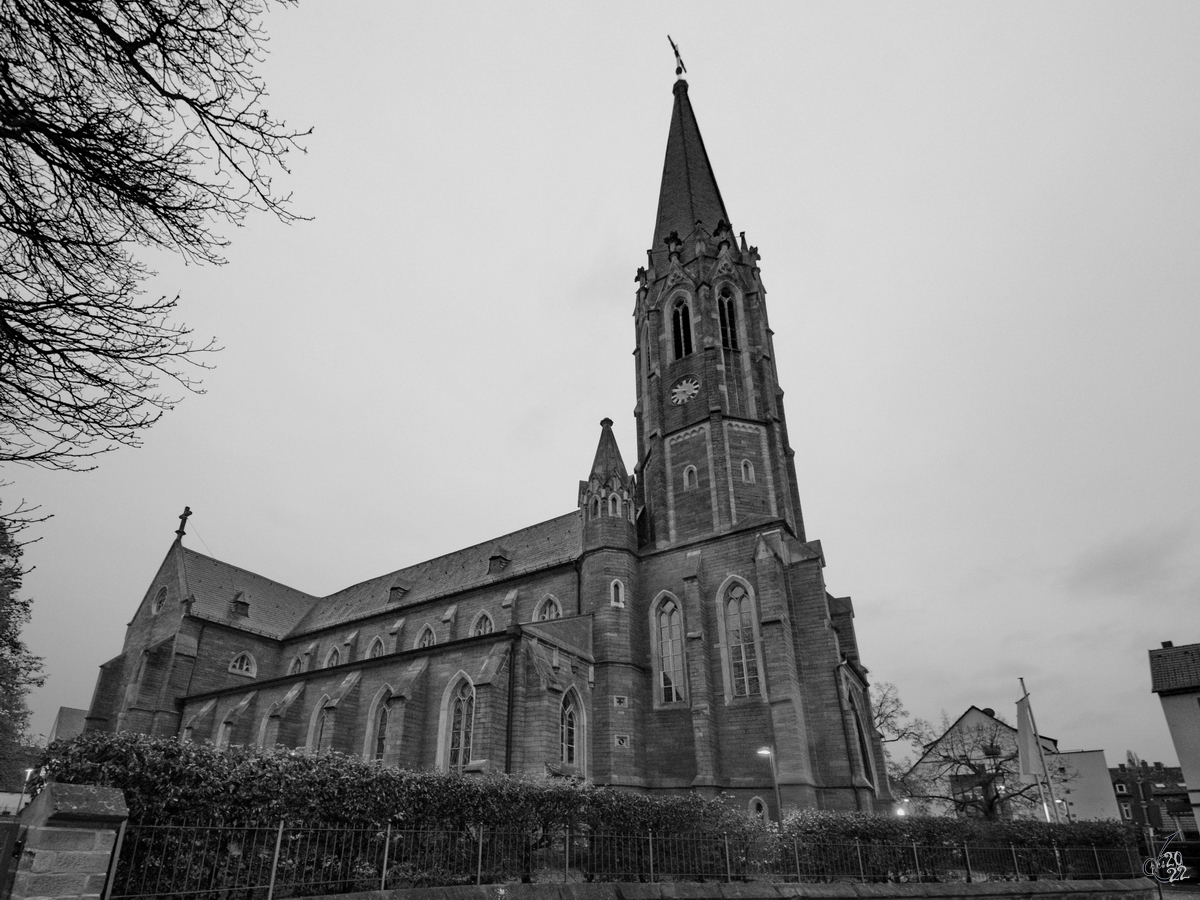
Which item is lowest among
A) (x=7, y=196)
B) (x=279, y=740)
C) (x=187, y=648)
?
(x=279, y=740)

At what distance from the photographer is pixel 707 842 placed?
46.6ft

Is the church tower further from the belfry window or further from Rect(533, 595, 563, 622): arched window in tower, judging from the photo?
the belfry window

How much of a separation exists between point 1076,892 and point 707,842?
36.7ft

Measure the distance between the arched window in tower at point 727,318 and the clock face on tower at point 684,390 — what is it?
8.49ft

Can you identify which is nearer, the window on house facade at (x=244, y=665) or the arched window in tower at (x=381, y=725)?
the arched window in tower at (x=381, y=725)

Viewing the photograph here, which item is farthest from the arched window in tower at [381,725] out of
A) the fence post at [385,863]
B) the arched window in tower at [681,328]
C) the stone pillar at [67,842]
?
the stone pillar at [67,842]

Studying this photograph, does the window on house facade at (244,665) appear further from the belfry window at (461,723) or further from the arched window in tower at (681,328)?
the arched window in tower at (681,328)

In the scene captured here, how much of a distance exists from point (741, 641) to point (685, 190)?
26.8 m

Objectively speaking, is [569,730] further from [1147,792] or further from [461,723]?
[1147,792]

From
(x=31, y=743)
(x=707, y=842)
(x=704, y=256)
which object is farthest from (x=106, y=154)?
(x=31, y=743)

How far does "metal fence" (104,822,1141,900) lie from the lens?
8.61 meters

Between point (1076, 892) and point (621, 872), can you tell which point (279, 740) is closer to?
point (621, 872)

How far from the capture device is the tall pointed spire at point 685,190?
38.9 meters

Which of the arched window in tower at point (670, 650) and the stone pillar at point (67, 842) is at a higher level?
the arched window in tower at point (670, 650)
